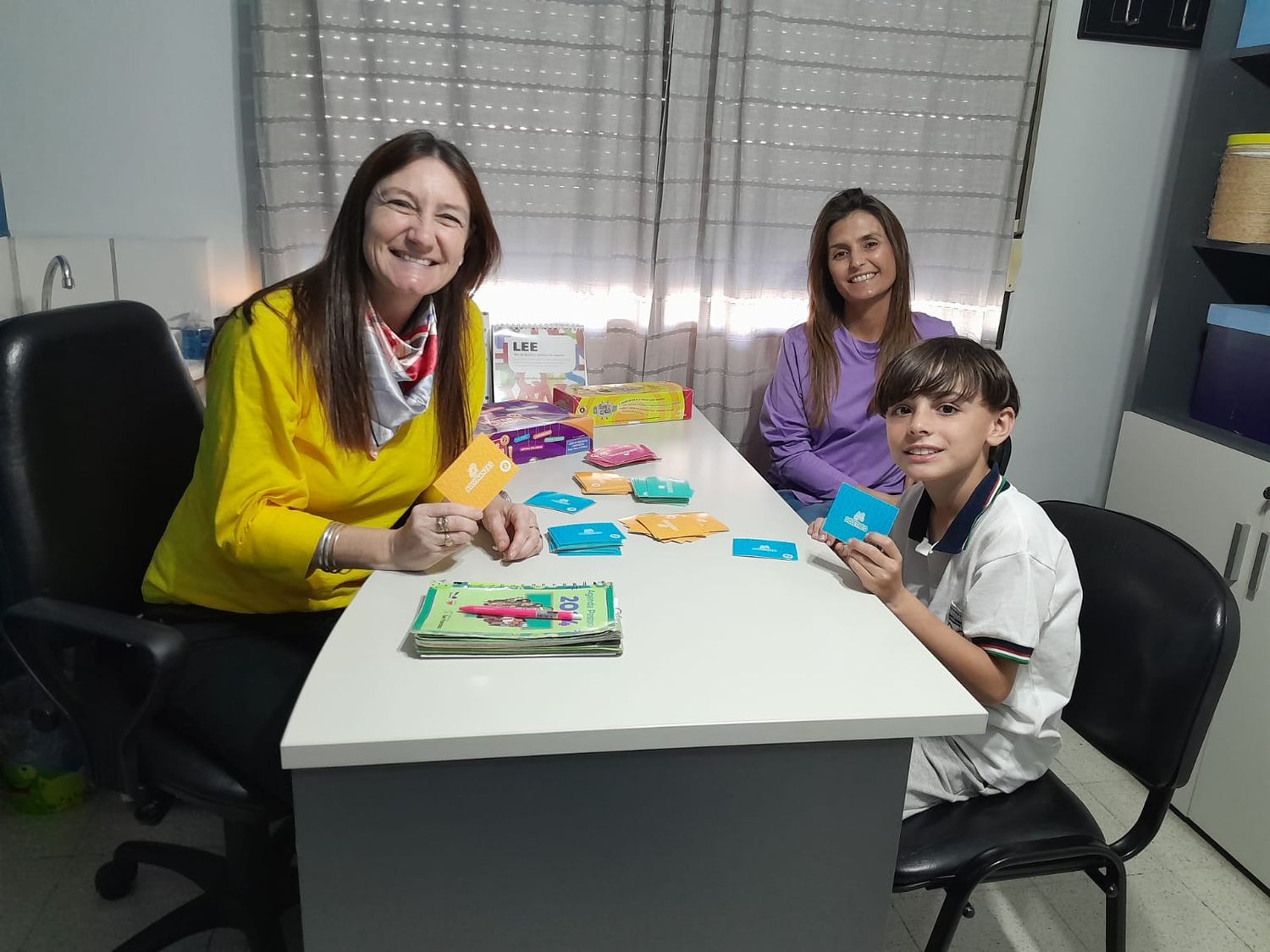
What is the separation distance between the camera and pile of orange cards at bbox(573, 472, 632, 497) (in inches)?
64.6

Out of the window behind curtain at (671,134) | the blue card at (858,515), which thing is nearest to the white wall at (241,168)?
the window behind curtain at (671,134)

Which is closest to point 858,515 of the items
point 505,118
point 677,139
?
point 677,139

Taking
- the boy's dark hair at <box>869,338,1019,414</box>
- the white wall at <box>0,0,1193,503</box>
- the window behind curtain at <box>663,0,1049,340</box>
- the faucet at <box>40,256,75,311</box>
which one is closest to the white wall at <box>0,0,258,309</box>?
the white wall at <box>0,0,1193,503</box>

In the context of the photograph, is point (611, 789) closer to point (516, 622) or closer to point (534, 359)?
point (516, 622)

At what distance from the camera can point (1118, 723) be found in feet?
4.23

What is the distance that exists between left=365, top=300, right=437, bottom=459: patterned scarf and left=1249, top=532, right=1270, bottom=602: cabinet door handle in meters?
1.75

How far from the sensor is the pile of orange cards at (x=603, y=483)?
164 centimetres

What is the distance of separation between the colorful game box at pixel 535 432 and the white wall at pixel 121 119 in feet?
3.19

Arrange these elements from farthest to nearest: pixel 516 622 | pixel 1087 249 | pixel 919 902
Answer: pixel 1087 249 → pixel 919 902 → pixel 516 622

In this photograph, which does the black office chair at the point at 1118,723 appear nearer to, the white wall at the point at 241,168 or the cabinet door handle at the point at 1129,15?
the white wall at the point at 241,168

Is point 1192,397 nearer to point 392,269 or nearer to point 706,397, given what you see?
point 706,397

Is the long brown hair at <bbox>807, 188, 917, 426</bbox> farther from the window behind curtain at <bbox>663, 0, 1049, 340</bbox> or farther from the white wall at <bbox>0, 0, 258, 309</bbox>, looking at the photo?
the white wall at <bbox>0, 0, 258, 309</bbox>

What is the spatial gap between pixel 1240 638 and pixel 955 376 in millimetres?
962

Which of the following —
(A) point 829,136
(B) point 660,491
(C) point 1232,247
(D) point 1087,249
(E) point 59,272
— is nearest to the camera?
(B) point 660,491
